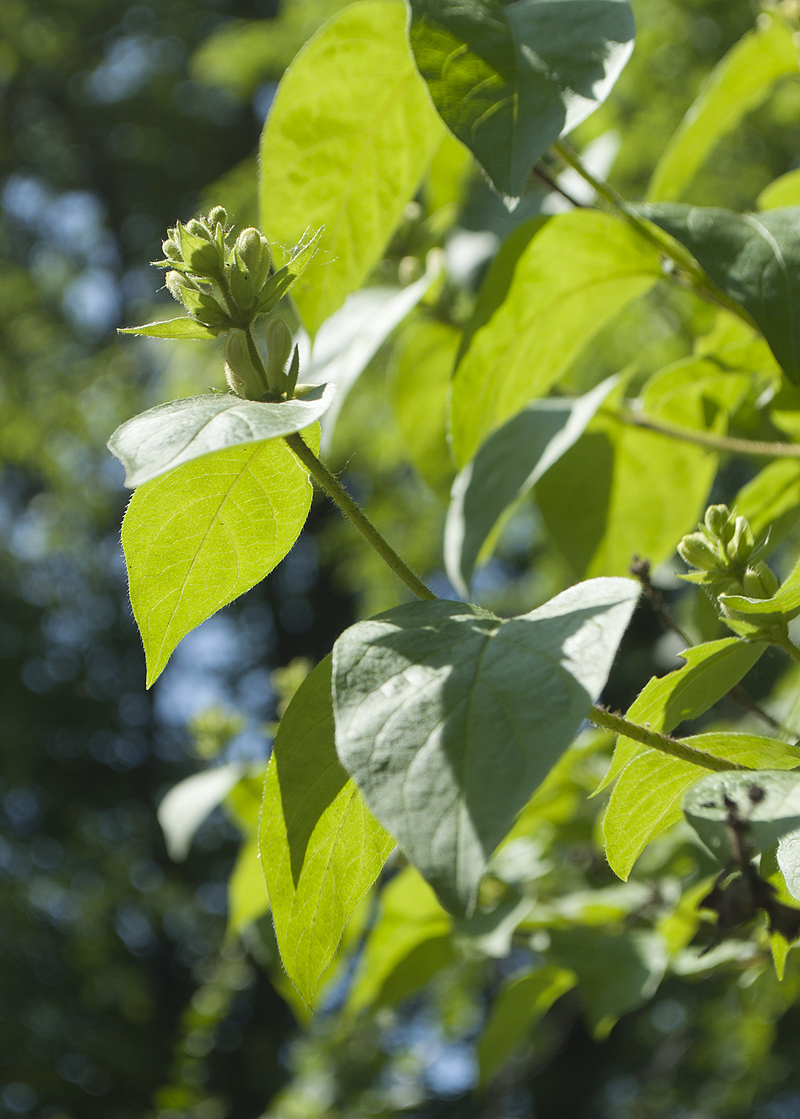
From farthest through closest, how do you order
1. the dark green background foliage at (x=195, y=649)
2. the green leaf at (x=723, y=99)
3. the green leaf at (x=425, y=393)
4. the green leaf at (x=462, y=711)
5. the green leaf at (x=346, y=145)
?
1. the dark green background foliage at (x=195, y=649)
2. the green leaf at (x=425, y=393)
3. the green leaf at (x=723, y=99)
4. the green leaf at (x=346, y=145)
5. the green leaf at (x=462, y=711)

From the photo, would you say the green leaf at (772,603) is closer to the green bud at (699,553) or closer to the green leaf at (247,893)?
the green bud at (699,553)

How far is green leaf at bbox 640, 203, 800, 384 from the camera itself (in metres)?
0.42

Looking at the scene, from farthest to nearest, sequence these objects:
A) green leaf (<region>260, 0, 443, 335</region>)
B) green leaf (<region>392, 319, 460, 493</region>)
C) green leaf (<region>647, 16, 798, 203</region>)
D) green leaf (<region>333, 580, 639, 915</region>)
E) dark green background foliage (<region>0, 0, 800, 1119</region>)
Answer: dark green background foliage (<region>0, 0, 800, 1119</region>), green leaf (<region>392, 319, 460, 493</region>), green leaf (<region>647, 16, 798, 203</region>), green leaf (<region>260, 0, 443, 335</region>), green leaf (<region>333, 580, 639, 915</region>)

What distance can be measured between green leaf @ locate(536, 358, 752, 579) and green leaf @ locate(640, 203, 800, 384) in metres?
0.23

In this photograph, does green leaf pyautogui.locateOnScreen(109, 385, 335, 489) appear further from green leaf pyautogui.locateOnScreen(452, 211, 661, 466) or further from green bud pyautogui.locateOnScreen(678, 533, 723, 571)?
green leaf pyautogui.locateOnScreen(452, 211, 661, 466)

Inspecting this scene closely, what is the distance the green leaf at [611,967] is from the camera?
0.70 meters

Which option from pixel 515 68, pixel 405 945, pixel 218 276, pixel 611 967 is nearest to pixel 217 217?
pixel 218 276

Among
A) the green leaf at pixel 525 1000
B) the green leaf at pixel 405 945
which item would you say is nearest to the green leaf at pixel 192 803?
the green leaf at pixel 405 945

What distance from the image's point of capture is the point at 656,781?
34 centimetres

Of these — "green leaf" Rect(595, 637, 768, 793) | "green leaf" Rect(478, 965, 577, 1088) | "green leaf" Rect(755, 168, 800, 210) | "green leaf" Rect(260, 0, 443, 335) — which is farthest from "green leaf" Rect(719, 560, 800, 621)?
"green leaf" Rect(478, 965, 577, 1088)

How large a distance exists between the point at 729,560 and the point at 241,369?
8.2 inches

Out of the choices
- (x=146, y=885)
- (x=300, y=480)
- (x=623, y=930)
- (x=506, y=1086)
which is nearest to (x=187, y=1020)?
(x=506, y=1086)

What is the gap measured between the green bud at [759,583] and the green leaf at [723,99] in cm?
35

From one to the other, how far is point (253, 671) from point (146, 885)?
83.0 inches
